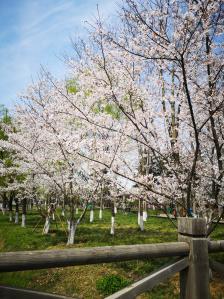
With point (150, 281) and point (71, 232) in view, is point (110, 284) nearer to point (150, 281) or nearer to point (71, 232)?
point (71, 232)

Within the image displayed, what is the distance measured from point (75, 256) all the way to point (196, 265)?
4.74 feet

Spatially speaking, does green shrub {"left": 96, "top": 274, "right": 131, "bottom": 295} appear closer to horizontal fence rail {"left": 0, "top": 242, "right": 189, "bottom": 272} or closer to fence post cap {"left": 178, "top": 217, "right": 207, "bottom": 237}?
fence post cap {"left": 178, "top": 217, "right": 207, "bottom": 237}

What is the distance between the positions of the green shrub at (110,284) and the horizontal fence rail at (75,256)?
5.96m

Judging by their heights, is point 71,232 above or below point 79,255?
below

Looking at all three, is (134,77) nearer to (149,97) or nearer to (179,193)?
(149,97)

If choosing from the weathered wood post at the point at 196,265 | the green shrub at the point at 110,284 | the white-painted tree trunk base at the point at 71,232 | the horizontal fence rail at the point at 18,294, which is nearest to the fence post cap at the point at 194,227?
the weathered wood post at the point at 196,265

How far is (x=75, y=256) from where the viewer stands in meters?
A: 2.22

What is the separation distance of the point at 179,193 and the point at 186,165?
0.99 meters

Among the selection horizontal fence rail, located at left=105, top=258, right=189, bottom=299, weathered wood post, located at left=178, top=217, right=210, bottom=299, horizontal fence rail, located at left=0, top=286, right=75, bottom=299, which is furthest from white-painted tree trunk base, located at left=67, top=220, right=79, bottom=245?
horizontal fence rail, located at left=0, top=286, right=75, bottom=299

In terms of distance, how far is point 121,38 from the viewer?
22.5 ft

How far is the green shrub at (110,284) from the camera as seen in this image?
815 centimetres

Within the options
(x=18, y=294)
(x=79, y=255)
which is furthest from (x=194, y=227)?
(x=18, y=294)

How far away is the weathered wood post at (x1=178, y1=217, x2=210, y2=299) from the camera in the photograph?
2.98 m

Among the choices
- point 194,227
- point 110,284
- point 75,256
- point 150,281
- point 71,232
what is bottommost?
point 110,284
